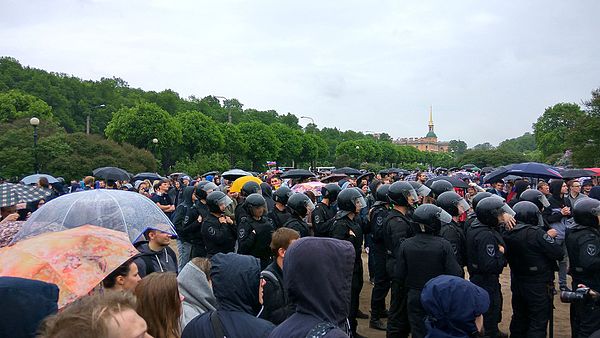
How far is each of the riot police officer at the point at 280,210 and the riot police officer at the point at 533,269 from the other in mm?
3506

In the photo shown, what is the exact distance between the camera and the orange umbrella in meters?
2.96

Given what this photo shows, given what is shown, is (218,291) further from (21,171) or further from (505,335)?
(21,171)

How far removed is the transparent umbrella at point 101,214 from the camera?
15.6 feet

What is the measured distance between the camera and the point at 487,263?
603 centimetres

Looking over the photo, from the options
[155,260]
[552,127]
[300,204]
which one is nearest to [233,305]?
[155,260]

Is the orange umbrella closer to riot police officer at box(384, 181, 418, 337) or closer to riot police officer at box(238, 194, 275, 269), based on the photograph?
riot police officer at box(238, 194, 275, 269)

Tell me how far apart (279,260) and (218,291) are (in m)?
1.45

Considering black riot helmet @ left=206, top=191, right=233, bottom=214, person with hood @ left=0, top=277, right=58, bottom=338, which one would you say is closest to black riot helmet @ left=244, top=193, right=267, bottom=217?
black riot helmet @ left=206, top=191, right=233, bottom=214

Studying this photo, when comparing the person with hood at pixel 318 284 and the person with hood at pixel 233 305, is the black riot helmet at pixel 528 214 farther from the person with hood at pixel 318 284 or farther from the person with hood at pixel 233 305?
the person with hood at pixel 318 284

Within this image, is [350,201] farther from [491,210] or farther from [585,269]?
[585,269]

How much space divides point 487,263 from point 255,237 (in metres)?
3.04

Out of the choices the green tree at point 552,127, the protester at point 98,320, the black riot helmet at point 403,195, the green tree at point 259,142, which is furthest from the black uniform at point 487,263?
the green tree at point 552,127

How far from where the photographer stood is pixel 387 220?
7.24 metres

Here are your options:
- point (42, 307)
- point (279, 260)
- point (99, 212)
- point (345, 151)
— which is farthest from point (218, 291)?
point (345, 151)
